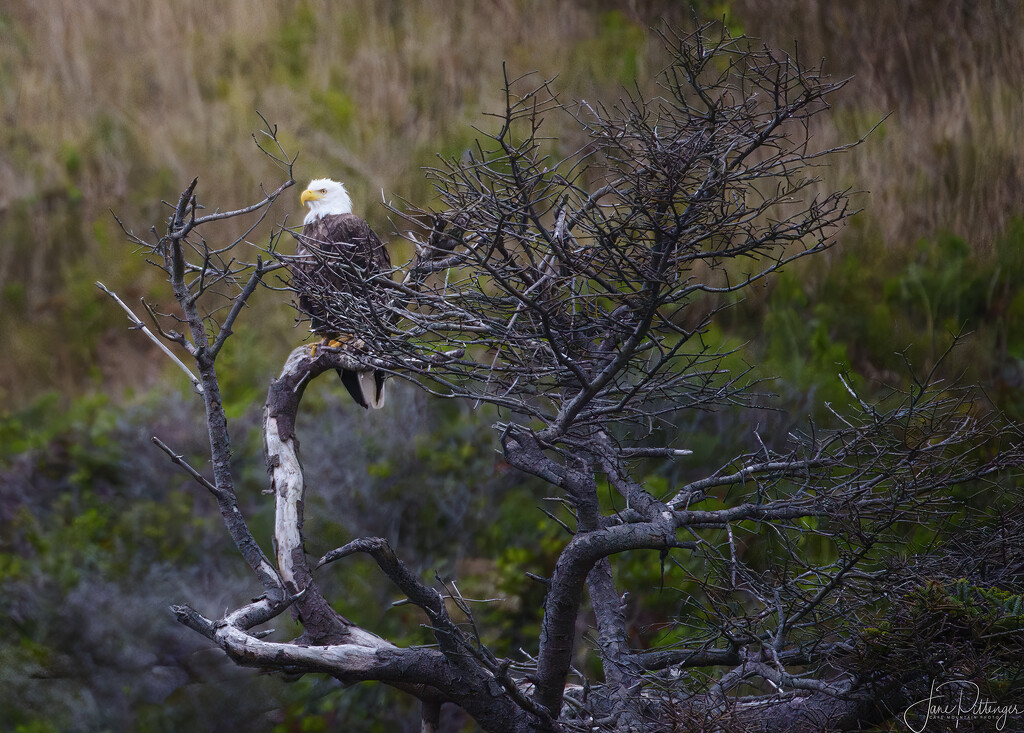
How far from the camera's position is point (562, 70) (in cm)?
560

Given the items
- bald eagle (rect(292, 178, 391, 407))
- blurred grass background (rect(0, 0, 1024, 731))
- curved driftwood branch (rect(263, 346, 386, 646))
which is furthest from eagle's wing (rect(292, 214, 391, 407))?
blurred grass background (rect(0, 0, 1024, 731))

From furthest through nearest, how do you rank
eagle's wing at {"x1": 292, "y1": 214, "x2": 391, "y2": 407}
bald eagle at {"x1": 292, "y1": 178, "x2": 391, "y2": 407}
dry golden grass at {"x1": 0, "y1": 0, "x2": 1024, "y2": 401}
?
dry golden grass at {"x1": 0, "y1": 0, "x2": 1024, "y2": 401} → bald eagle at {"x1": 292, "y1": 178, "x2": 391, "y2": 407} → eagle's wing at {"x1": 292, "y1": 214, "x2": 391, "y2": 407}

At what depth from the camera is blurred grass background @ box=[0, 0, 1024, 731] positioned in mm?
4492

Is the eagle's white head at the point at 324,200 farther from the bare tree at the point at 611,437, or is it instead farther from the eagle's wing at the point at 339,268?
the bare tree at the point at 611,437

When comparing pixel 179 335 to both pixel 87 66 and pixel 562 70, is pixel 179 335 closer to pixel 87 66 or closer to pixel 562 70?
pixel 562 70

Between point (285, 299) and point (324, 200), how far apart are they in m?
1.66

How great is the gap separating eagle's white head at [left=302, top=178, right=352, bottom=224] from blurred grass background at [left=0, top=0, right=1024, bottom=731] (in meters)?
0.92

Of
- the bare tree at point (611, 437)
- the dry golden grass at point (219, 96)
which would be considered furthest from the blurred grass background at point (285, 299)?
the bare tree at point (611, 437)

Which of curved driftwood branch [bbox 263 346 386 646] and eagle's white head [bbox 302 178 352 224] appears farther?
eagle's white head [bbox 302 178 352 224]

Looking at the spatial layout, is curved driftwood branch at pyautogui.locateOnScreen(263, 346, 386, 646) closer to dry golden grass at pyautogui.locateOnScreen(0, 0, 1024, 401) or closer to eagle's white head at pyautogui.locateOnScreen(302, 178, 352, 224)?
eagle's white head at pyautogui.locateOnScreen(302, 178, 352, 224)

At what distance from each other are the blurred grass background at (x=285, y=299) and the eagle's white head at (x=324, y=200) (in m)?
0.92

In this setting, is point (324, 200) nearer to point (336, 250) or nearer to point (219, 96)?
point (336, 250)

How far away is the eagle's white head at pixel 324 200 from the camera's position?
145 inches

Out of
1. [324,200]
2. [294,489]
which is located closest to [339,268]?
[294,489]
